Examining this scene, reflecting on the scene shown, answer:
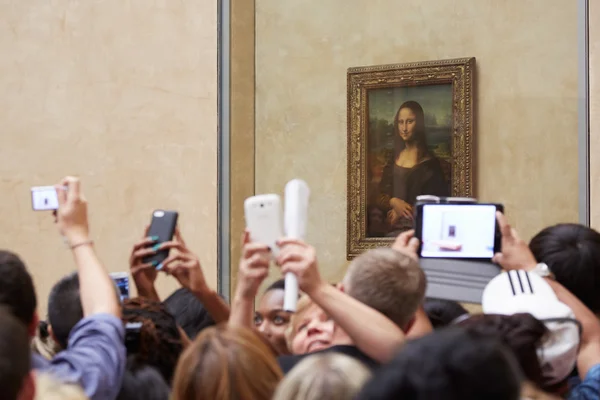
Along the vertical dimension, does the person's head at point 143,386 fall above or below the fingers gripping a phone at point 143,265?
below

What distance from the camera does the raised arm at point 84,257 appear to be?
367 cm

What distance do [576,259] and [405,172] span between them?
4.81 m

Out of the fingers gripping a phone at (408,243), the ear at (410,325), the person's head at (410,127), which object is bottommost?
the ear at (410,325)

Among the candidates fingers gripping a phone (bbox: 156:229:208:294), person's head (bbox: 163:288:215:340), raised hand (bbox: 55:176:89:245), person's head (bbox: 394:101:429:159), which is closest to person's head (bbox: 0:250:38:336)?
raised hand (bbox: 55:176:89:245)

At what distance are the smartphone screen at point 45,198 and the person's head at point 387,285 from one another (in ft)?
4.52

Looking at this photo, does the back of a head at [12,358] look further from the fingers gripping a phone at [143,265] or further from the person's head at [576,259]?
the person's head at [576,259]

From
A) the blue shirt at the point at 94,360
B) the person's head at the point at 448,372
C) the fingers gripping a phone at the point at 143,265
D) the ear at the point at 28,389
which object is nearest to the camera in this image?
the person's head at the point at 448,372

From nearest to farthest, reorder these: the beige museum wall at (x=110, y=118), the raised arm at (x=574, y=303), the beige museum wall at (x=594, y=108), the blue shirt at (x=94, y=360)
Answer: the blue shirt at (x=94, y=360), the raised arm at (x=574, y=303), the beige museum wall at (x=594, y=108), the beige museum wall at (x=110, y=118)

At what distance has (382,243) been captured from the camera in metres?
9.38

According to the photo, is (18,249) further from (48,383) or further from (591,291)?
(48,383)

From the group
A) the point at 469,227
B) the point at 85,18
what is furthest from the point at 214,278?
the point at 469,227

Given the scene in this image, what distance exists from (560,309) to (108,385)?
1.71m

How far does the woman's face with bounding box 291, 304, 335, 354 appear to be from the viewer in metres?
4.24

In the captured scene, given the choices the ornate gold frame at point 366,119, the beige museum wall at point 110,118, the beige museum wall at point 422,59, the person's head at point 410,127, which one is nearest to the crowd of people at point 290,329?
the beige museum wall at point 422,59
